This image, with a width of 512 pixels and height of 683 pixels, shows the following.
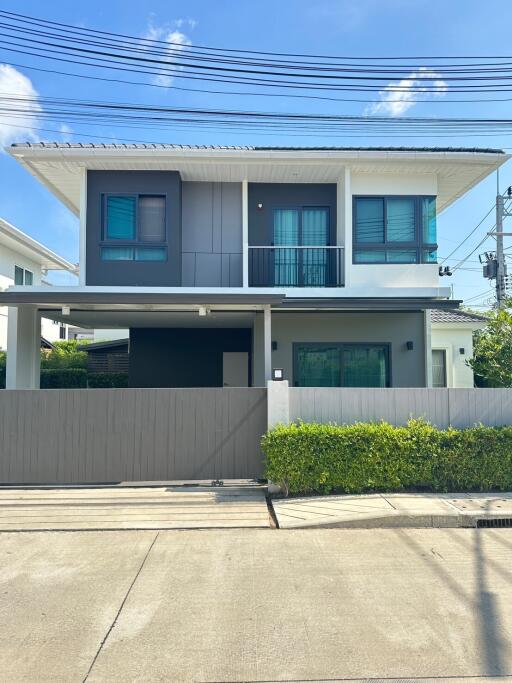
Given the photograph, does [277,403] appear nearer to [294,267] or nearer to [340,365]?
[340,365]

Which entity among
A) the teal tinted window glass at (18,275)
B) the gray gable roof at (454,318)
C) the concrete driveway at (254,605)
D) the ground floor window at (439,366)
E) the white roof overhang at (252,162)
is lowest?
the concrete driveway at (254,605)

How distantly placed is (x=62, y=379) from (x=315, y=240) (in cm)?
963

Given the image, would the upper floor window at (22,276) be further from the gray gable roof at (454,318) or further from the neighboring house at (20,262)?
the gray gable roof at (454,318)

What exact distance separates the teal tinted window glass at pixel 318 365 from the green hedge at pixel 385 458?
4027 millimetres

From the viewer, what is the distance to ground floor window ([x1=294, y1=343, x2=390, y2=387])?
10.9 meters

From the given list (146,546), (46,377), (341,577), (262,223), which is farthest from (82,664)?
(46,377)

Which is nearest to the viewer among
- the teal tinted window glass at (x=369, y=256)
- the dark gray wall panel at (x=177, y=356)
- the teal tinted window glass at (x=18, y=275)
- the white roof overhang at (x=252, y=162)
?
the white roof overhang at (x=252, y=162)

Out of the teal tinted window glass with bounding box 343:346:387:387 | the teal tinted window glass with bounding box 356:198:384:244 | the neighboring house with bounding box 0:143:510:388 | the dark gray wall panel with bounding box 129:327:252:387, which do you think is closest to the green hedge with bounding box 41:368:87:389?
the dark gray wall panel with bounding box 129:327:252:387

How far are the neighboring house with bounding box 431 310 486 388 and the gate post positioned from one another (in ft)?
24.7

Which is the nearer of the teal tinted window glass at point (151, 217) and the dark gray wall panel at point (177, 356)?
the teal tinted window glass at point (151, 217)

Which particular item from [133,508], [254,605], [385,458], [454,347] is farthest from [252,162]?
[254,605]

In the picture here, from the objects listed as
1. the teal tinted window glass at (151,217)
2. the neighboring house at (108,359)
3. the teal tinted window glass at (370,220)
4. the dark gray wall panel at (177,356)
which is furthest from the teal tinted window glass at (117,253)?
the neighboring house at (108,359)

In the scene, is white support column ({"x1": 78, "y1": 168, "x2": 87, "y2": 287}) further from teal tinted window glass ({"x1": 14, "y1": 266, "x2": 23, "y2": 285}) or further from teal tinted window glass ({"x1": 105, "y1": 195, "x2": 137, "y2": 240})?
teal tinted window glass ({"x1": 14, "y1": 266, "x2": 23, "y2": 285})

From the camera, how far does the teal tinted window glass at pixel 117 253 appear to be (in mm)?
10375
